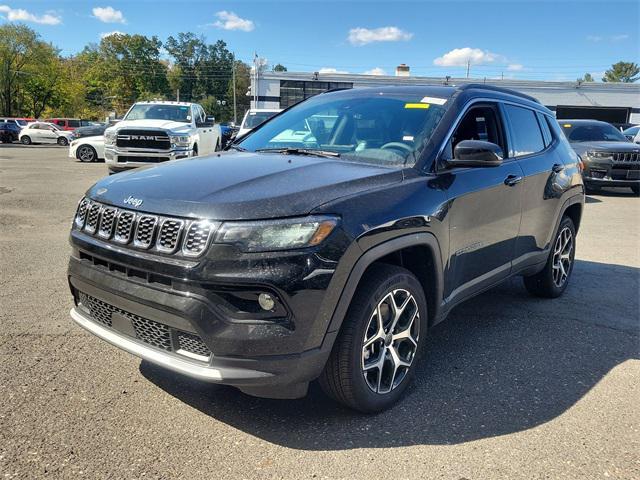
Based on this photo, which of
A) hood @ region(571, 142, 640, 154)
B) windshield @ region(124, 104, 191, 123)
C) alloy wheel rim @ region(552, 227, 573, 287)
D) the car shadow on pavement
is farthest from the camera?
windshield @ region(124, 104, 191, 123)

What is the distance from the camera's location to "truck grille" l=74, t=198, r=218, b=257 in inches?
100

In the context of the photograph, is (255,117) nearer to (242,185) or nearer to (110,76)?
(242,185)

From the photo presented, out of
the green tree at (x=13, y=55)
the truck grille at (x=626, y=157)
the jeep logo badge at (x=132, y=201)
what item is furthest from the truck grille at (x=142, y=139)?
the green tree at (x=13, y=55)

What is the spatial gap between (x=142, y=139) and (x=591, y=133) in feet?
36.8

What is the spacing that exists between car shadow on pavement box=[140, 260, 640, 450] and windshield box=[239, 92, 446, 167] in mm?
1487

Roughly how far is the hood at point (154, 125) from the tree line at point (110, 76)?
2379 inches

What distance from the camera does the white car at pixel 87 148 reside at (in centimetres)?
2048

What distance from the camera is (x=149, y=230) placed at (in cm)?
269

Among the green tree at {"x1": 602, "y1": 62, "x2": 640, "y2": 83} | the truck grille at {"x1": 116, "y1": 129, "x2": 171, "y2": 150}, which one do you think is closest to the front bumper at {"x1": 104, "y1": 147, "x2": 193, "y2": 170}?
the truck grille at {"x1": 116, "y1": 129, "x2": 171, "y2": 150}

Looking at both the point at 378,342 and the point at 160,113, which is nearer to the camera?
the point at 378,342

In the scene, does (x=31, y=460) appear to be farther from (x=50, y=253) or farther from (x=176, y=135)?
(x=176, y=135)

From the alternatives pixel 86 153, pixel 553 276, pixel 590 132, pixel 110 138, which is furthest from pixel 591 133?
pixel 86 153

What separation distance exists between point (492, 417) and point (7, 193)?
446 inches

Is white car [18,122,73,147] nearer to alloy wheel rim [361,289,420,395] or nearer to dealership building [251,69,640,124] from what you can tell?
dealership building [251,69,640,124]
